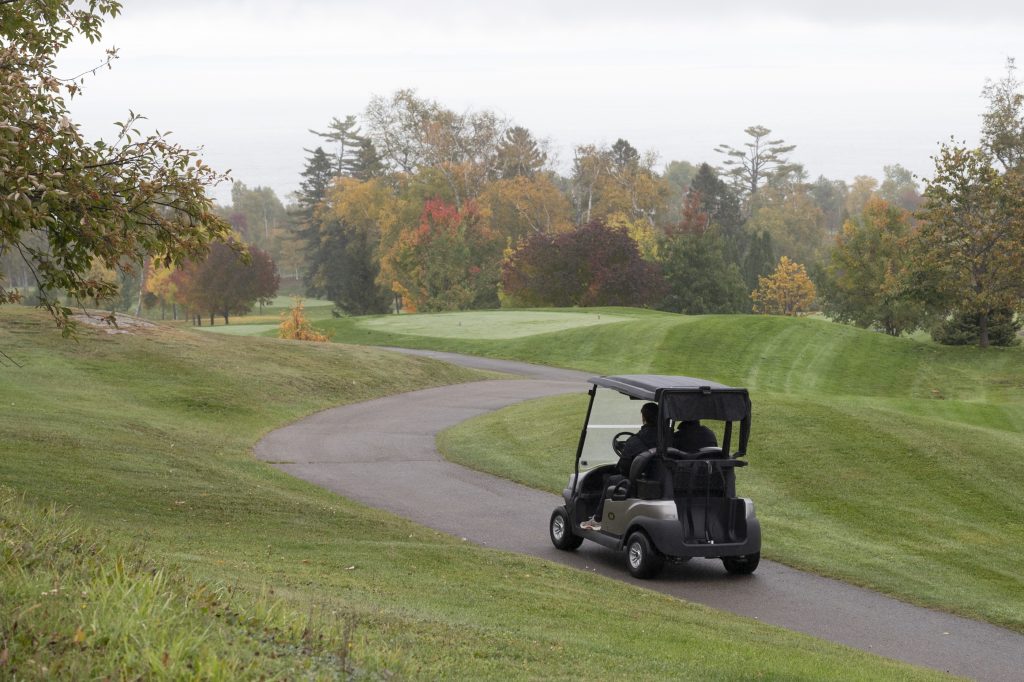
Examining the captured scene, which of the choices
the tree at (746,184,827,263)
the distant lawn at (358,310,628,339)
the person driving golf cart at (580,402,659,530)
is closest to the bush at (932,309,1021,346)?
the distant lawn at (358,310,628,339)

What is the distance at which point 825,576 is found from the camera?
517 inches

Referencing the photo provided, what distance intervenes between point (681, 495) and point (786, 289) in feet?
260

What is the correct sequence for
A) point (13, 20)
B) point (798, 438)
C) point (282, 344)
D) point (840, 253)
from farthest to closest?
point (840, 253), point (282, 344), point (798, 438), point (13, 20)

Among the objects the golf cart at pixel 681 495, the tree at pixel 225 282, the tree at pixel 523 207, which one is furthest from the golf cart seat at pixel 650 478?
the tree at pixel 523 207

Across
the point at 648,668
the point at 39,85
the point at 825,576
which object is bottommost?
the point at 825,576

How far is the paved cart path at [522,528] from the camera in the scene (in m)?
10.5

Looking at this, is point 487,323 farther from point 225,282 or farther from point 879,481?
point 879,481

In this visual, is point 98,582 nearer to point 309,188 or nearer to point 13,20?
point 13,20

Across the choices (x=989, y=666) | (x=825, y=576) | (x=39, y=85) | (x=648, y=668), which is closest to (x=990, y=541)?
(x=825, y=576)

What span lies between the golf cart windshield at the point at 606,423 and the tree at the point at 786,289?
76723 mm

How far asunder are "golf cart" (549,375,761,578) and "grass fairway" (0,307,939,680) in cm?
103

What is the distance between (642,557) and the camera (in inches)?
485

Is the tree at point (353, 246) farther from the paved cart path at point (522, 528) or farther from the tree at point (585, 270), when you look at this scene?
the paved cart path at point (522, 528)

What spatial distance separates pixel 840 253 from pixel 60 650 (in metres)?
71.4
